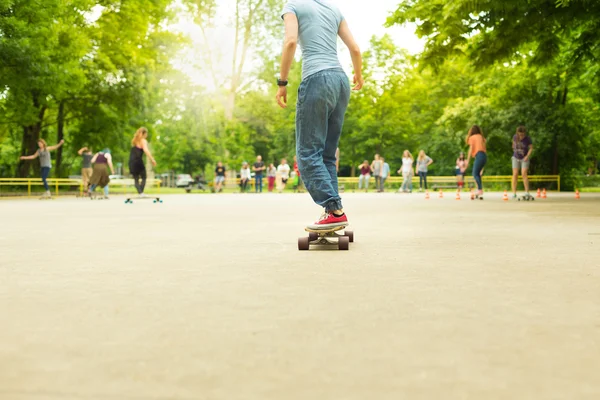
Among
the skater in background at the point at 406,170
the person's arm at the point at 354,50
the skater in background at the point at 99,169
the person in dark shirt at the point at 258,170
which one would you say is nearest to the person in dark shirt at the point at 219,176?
the person in dark shirt at the point at 258,170

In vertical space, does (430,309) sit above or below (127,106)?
below

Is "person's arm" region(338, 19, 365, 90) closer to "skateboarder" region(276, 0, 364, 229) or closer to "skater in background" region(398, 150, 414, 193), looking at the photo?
"skateboarder" region(276, 0, 364, 229)

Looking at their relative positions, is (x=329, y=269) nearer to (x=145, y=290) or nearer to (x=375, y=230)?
(x=145, y=290)

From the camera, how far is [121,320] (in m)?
2.97

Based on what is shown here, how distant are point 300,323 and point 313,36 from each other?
4025mm

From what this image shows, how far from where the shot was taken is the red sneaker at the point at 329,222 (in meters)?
6.04

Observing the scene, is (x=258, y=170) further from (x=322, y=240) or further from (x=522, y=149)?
(x=322, y=240)

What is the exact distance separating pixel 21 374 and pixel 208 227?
676 cm

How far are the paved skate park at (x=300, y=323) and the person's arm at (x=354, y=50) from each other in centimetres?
180

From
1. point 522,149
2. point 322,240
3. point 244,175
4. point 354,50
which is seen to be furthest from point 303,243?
point 244,175

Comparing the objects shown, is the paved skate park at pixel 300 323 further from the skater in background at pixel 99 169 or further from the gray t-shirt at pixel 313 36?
the skater in background at pixel 99 169

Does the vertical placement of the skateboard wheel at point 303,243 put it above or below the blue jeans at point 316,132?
below

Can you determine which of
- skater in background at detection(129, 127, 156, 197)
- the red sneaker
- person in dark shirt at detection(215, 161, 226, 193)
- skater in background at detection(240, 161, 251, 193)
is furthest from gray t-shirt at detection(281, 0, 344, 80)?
person in dark shirt at detection(215, 161, 226, 193)

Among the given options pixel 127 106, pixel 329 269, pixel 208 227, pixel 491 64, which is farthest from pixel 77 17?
pixel 329 269
